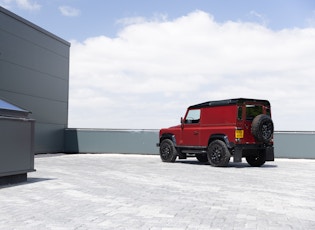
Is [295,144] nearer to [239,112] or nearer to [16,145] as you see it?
[239,112]

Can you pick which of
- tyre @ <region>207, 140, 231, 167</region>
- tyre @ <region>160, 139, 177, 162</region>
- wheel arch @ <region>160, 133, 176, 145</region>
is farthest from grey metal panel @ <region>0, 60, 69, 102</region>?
tyre @ <region>207, 140, 231, 167</region>

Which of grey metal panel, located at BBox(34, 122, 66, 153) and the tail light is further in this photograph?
grey metal panel, located at BBox(34, 122, 66, 153)

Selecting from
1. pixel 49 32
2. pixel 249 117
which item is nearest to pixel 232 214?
pixel 249 117

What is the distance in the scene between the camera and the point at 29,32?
68.4 ft

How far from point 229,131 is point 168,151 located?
3.44 meters

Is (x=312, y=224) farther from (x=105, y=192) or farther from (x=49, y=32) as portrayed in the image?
(x=49, y=32)

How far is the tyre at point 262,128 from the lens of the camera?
13.9m

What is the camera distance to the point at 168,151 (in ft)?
54.8

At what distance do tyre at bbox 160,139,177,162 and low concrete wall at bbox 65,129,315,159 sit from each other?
16.6 ft

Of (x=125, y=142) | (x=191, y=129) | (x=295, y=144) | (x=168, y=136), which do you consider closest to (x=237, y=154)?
(x=191, y=129)

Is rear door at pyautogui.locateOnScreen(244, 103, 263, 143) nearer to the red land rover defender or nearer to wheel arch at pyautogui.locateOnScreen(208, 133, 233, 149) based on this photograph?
the red land rover defender

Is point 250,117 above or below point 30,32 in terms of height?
below

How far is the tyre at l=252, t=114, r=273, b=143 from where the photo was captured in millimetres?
13867

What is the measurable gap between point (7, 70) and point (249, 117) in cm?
1161
